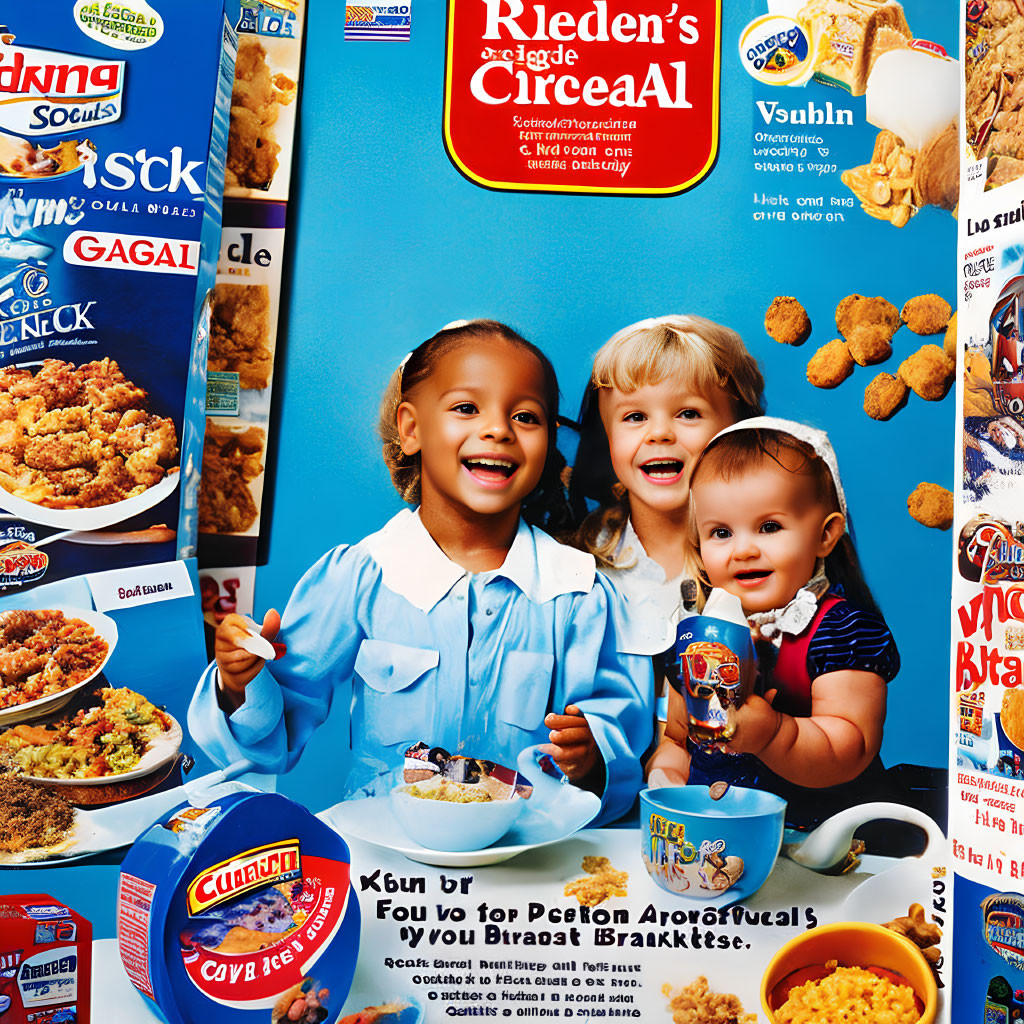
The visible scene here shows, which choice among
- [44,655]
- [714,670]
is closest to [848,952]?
[714,670]

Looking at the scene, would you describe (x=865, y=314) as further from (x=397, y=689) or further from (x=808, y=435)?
(x=397, y=689)

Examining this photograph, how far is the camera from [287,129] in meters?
1.62

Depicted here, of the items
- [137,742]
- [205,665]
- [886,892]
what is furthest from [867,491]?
[137,742]

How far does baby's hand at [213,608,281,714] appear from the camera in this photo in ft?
5.04

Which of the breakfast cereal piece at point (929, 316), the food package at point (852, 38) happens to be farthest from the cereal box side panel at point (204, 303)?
the breakfast cereal piece at point (929, 316)

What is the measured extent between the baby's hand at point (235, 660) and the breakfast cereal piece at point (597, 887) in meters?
0.68

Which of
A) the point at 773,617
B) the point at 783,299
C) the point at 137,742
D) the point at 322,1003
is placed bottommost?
the point at 322,1003

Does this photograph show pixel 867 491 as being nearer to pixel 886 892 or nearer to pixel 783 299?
pixel 783 299

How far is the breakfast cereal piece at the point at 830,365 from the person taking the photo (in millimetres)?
1600

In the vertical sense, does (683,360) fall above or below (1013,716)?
above

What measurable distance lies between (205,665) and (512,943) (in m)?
0.74

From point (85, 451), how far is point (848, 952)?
5.25 feet

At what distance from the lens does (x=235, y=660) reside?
5.03ft

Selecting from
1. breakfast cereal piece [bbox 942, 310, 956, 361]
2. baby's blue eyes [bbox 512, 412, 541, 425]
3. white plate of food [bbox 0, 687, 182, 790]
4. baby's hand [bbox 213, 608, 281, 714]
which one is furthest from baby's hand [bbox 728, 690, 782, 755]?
white plate of food [bbox 0, 687, 182, 790]
